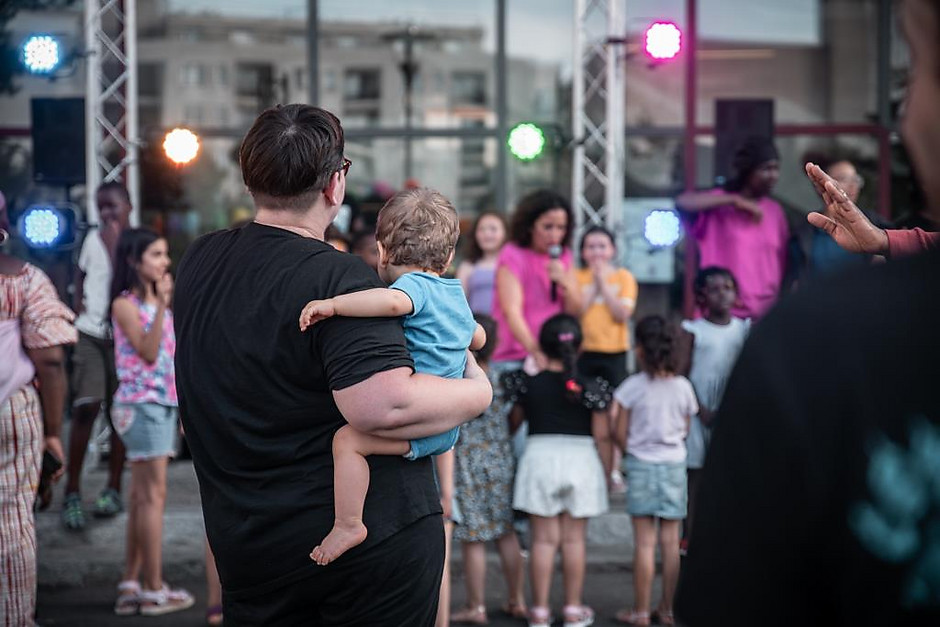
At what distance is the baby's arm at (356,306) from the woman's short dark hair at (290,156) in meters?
0.30

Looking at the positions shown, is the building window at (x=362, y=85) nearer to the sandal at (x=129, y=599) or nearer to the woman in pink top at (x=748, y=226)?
the woman in pink top at (x=748, y=226)

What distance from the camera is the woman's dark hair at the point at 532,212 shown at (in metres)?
7.21

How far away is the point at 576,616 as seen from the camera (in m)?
6.09

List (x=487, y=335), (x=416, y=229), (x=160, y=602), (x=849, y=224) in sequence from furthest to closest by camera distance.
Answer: (x=160, y=602) → (x=487, y=335) → (x=416, y=229) → (x=849, y=224)

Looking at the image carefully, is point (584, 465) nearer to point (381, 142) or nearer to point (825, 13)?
point (381, 142)

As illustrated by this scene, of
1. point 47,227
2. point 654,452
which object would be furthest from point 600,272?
point 47,227

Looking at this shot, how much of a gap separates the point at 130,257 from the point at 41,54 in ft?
10.6

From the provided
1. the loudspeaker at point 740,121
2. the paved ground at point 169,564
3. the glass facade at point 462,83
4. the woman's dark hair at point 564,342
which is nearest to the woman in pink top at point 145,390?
the paved ground at point 169,564

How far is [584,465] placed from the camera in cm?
605

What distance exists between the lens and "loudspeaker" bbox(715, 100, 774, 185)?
890cm

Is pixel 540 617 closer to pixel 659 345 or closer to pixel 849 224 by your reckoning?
pixel 659 345

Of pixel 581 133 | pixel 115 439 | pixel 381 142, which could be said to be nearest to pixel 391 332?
pixel 115 439

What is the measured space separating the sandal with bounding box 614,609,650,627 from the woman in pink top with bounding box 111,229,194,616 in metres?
2.41

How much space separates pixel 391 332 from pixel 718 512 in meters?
1.49
